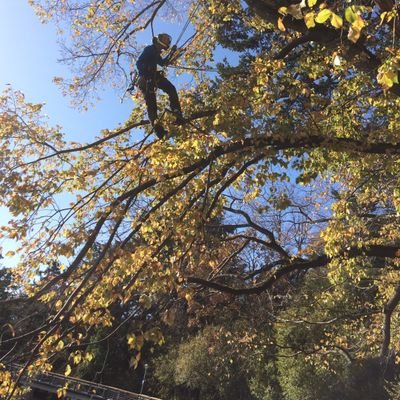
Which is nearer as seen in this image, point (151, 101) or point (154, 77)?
point (154, 77)

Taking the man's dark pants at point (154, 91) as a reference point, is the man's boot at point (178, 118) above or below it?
below

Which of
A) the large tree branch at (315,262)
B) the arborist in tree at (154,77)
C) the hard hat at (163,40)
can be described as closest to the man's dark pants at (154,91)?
the arborist in tree at (154,77)

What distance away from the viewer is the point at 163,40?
5375mm

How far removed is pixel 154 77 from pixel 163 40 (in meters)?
0.53

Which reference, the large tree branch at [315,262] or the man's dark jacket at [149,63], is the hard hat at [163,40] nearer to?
the man's dark jacket at [149,63]

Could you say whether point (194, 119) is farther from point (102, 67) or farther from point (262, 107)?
point (102, 67)

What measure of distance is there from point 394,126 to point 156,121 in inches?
157

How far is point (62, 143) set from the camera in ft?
18.8

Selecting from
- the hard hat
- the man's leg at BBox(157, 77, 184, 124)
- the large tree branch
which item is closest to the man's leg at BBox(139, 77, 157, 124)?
the man's leg at BBox(157, 77, 184, 124)

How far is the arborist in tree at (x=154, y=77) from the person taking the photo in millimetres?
5195

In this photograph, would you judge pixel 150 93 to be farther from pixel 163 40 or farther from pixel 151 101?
pixel 163 40

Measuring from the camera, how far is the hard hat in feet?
17.5

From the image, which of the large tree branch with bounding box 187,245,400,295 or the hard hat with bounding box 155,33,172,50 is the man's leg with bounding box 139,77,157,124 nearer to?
the hard hat with bounding box 155,33,172,50

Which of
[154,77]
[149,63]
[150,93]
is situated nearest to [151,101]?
[150,93]
